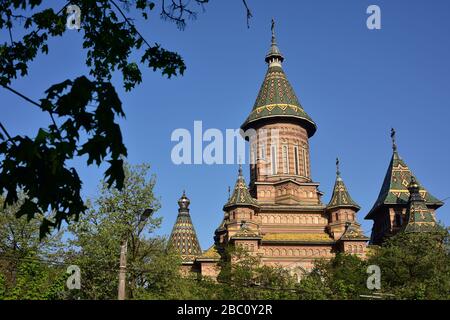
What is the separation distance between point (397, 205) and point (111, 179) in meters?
49.2

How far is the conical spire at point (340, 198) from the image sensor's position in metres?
49.6

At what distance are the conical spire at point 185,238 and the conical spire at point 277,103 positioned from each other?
456 inches

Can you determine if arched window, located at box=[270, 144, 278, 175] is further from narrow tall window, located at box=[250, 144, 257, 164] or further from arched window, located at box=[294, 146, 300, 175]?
narrow tall window, located at box=[250, 144, 257, 164]

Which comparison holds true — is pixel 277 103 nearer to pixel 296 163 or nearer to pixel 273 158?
pixel 273 158

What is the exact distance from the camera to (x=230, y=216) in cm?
4878

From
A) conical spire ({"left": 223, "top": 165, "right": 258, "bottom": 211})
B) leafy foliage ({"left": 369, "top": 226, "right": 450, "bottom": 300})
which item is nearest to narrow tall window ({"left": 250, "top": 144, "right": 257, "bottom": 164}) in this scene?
conical spire ({"left": 223, "top": 165, "right": 258, "bottom": 211})

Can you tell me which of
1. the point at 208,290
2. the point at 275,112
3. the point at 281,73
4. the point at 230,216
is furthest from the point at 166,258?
the point at 281,73

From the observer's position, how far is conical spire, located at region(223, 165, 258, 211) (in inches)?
1913

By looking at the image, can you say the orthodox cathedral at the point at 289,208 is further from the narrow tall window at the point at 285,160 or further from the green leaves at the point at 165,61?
the green leaves at the point at 165,61

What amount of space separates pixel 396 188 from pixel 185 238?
2069 cm

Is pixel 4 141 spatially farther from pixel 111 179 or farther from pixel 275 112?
pixel 275 112

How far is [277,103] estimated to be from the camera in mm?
56812

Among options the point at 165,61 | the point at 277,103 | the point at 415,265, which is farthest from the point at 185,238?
the point at 165,61

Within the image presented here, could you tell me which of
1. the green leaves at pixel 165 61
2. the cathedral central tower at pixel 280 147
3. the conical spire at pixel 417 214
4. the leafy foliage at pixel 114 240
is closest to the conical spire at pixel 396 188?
the conical spire at pixel 417 214
